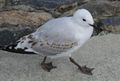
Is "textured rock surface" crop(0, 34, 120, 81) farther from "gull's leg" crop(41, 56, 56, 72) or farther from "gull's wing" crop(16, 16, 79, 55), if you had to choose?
"gull's wing" crop(16, 16, 79, 55)

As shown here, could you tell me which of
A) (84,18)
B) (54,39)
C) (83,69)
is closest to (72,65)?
(83,69)

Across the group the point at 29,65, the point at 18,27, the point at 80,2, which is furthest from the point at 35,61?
the point at 80,2

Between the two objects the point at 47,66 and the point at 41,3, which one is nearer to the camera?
the point at 47,66

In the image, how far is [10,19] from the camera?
3861 millimetres

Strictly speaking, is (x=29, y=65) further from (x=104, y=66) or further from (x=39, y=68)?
(x=104, y=66)

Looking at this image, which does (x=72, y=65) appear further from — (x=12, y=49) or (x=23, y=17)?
(x=23, y=17)

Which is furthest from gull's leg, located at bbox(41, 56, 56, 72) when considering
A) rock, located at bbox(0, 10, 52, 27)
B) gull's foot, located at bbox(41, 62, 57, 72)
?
rock, located at bbox(0, 10, 52, 27)

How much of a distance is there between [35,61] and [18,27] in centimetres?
40

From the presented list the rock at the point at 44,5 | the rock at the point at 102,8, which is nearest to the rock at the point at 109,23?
the rock at the point at 102,8

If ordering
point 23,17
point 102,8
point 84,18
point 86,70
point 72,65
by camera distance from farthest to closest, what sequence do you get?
point 102,8, point 23,17, point 72,65, point 86,70, point 84,18

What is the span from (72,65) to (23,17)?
0.67m

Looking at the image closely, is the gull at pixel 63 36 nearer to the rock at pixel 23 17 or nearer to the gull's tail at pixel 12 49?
the gull's tail at pixel 12 49

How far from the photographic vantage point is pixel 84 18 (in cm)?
329

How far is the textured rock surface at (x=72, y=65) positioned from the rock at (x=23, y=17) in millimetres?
311
